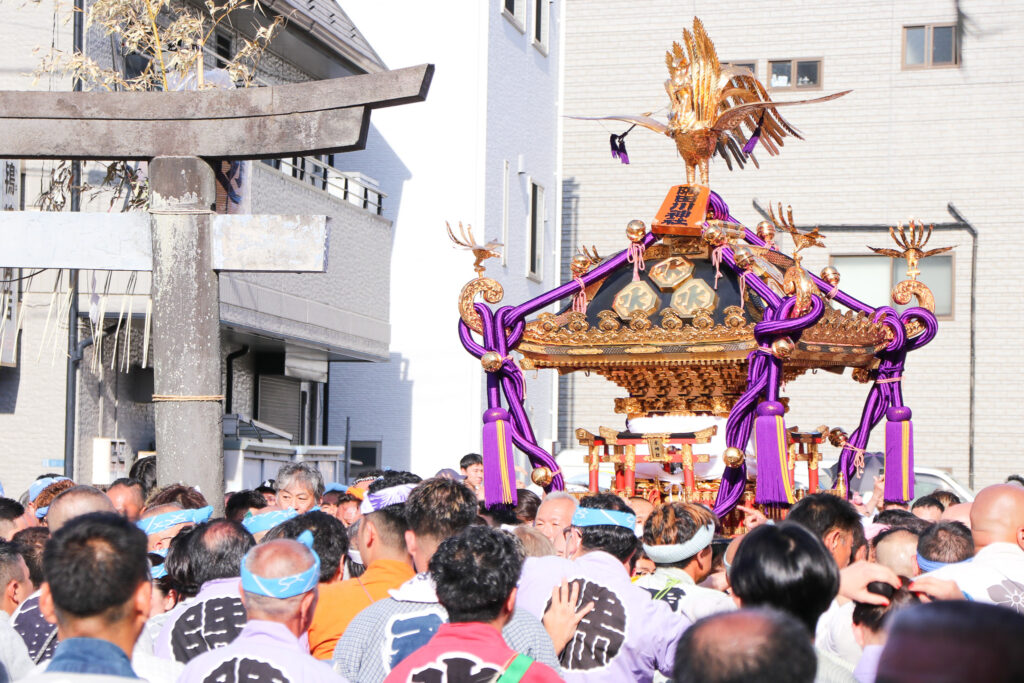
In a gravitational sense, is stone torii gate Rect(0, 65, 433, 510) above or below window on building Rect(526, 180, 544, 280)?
below

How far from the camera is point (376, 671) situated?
165 inches

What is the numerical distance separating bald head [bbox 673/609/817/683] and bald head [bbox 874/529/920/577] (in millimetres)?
3028

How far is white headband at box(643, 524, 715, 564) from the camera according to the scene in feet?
16.4

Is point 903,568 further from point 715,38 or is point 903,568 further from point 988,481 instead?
point 715,38

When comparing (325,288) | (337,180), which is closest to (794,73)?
(337,180)

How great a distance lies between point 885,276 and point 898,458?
10.1 meters

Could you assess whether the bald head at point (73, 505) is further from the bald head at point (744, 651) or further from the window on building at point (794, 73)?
the window on building at point (794, 73)

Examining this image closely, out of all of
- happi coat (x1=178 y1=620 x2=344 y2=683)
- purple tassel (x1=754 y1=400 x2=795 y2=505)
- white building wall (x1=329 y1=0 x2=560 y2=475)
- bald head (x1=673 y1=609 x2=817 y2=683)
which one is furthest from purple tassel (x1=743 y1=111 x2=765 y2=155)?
white building wall (x1=329 y1=0 x2=560 y2=475)

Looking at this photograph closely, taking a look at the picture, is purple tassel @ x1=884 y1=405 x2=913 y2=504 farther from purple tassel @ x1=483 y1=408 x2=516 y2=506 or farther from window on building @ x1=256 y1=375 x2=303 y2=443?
window on building @ x1=256 y1=375 x2=303 y2=443

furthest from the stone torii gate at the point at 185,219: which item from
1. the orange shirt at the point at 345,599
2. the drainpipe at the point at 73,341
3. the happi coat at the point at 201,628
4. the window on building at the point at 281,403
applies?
the window on building at the point at 281,403

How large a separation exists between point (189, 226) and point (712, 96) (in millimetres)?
4273

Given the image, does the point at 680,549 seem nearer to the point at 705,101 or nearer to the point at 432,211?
the point at 705,101

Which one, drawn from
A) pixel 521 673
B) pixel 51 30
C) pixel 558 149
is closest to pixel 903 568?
pixel 521 673

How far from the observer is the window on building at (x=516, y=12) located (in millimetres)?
19081
